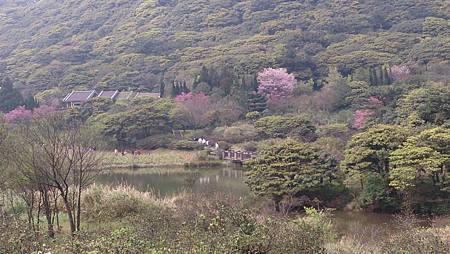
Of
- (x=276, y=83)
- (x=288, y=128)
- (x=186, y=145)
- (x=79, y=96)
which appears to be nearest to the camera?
(x=288, y=128)

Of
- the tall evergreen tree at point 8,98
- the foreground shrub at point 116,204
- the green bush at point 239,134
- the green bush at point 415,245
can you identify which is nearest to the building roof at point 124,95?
the tall evergreen tree at point 8,98

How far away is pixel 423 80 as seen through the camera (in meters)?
32.4

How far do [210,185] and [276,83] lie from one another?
62.3ft

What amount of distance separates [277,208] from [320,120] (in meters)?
15.3

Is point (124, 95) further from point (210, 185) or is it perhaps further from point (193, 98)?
point (210, 185)

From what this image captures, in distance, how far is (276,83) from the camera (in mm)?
38469

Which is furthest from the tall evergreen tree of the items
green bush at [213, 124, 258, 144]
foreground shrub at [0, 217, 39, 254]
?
foreground shrub at [0, 217, 39, 254]

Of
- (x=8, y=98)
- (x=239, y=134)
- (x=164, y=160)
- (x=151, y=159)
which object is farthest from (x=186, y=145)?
(x=8, y=98)

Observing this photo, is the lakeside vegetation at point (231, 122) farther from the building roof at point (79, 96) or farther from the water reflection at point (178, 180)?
the building roof at point (79, 96)

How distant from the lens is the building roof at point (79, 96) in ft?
145

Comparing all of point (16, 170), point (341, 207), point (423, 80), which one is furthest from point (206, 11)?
point (16, 170)

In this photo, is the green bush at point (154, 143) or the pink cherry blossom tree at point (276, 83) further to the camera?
the pink cherry blossom tree at point (276, 83)

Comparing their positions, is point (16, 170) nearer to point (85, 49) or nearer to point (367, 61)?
point (367, 61)

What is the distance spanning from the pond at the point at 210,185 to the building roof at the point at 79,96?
→ 59.8 feet
